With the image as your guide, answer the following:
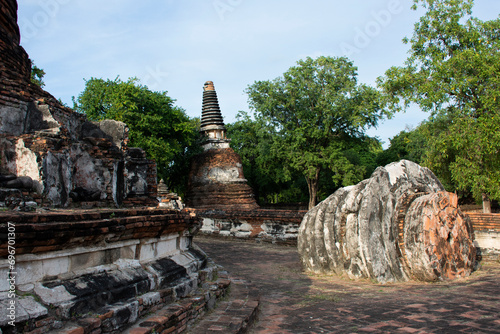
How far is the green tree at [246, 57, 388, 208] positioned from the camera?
2319 cm

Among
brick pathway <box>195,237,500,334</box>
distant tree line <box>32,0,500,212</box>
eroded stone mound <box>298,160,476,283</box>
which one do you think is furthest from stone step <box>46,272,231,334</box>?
distant tree line <box>32,0,500,212</box>

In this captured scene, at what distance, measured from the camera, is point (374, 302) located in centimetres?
492

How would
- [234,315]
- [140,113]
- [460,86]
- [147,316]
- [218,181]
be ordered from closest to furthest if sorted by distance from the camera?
[147,316] < [234,315] < [460,86] < [218,181] < [140,113]

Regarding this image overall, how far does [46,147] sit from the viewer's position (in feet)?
16.3

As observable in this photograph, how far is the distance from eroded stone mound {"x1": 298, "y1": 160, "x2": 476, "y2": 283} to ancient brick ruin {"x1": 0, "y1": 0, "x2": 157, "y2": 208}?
3.21 metres

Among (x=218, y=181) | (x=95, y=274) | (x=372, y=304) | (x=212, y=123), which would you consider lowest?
(x=372, y=304)

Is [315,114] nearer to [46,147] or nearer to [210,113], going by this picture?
[210,113]

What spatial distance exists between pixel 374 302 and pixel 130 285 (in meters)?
2.88

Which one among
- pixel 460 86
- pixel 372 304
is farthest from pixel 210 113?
pixel 372 304

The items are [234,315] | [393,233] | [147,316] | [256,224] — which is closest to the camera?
[147,316]

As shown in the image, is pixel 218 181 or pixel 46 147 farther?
pixel 218 181

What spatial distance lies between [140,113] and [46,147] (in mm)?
16428

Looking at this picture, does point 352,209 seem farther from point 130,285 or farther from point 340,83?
point 340,83

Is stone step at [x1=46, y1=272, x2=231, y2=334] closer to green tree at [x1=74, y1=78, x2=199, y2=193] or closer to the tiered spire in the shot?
green tree at [x1=74, y1=78, x2=199, y2=193]
